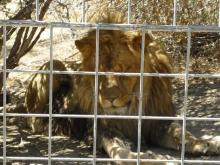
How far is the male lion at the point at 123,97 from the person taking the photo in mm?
4141

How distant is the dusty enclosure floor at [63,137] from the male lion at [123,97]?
0.11 m

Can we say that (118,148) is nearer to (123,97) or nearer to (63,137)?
(123,97)

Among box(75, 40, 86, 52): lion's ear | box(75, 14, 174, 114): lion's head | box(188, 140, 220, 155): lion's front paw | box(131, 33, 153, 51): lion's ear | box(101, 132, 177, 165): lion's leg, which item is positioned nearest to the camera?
box(101, 132, 177, 165): lion's leg

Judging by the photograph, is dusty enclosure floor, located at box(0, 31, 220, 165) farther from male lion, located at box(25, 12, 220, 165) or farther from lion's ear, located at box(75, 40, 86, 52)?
lion's ear, located at box(75, 40, 86, 52)

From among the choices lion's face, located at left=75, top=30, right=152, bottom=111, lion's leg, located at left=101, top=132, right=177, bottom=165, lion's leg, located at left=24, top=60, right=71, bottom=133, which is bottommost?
lion's leg, located at left=101, top=132, right=177, bottom=165

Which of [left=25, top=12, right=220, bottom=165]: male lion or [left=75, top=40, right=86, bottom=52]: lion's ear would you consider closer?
[left=25, top=12, right=220, bottom=165]: male lion

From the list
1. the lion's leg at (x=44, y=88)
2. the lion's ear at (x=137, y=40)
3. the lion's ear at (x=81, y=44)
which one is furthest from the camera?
the lion's leg at (x=44, y=88)

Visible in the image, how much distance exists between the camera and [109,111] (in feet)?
13.7

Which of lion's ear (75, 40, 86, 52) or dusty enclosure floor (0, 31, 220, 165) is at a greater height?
lion's ear (75, 40, 86, 52)

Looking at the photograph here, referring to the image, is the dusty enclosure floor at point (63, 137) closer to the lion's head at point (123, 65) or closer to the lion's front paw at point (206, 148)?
the lion's front paw at point (206, 148)

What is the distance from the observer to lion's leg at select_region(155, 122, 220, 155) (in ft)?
13.3

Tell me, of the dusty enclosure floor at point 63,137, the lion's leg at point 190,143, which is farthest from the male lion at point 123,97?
the dusty enclosure floor at point 63,137

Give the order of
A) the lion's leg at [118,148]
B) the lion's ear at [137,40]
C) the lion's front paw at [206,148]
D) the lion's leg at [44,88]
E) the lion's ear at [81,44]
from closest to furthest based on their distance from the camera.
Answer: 1. the lion's leg at [118,148]
2. the lion's front paw at [206,148]
3. the lion's ear at [137,40]
4. the lion's ear at [81,44]
5. the lion's leg at [44,88]

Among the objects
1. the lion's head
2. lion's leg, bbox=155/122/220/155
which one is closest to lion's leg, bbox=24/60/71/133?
the lion's head
